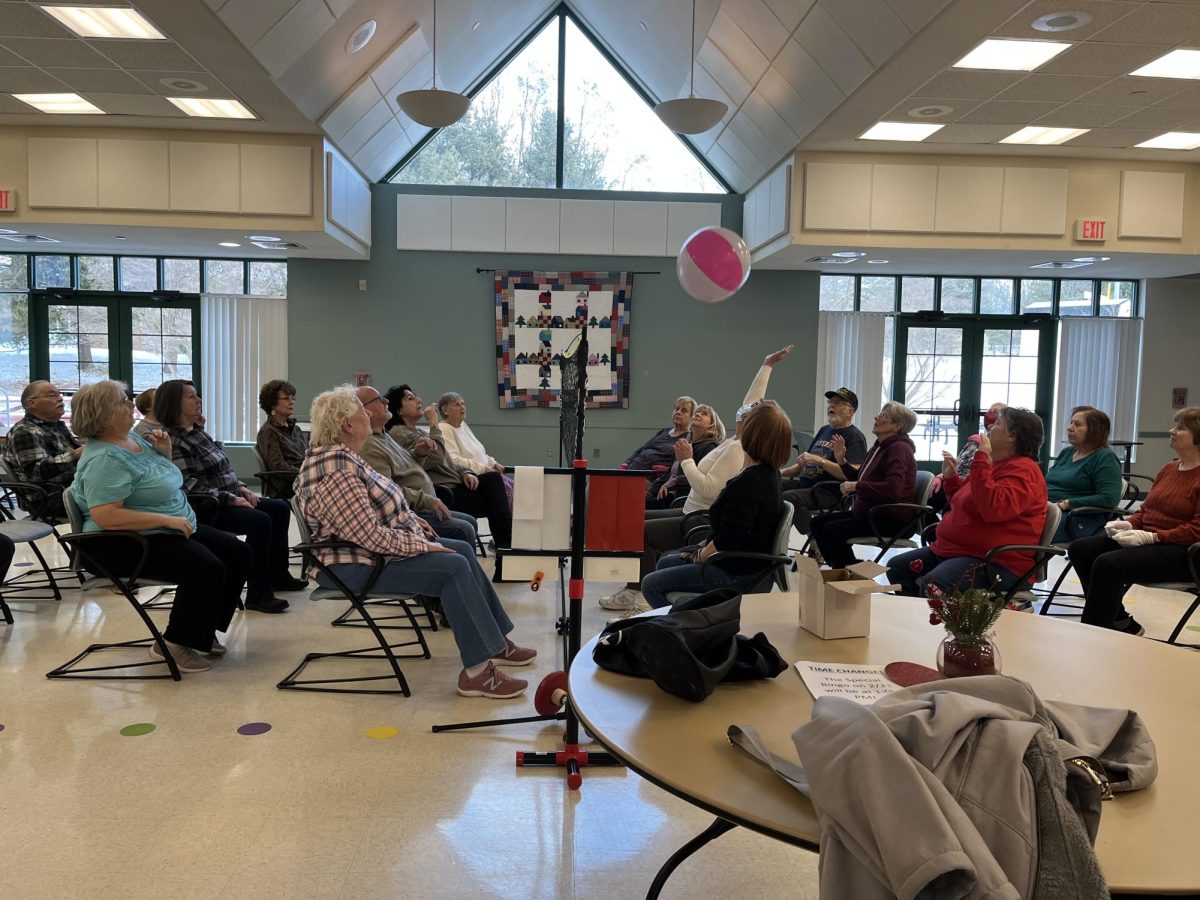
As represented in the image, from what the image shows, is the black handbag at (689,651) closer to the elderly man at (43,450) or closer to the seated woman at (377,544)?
the seated woman at (377,544)

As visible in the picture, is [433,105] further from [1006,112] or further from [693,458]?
[1006,112]

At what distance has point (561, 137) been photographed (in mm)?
9516

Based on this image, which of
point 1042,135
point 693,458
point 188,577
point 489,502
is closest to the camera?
point 188,577

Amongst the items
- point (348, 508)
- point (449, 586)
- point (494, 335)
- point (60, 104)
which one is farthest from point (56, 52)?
point (494, 335)

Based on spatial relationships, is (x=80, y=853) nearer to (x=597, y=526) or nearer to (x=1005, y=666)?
(x=597, y=526)

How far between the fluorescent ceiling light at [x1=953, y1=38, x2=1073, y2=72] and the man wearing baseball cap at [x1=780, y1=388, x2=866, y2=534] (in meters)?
2.23

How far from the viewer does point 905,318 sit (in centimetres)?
1011

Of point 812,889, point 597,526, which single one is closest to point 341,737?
point 597,526

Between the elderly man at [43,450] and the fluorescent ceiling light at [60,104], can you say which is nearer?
the elderly man at [43,450]

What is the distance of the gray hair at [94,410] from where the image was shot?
3.64 m

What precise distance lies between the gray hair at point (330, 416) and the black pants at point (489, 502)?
2248 mm

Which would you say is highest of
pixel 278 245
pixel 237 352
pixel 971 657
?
pixel 278 245

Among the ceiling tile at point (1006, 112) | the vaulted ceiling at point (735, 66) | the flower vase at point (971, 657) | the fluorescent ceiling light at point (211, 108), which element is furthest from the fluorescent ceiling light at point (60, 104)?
the flower vase at point (971, 657)

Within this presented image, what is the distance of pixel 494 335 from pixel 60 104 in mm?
4292
